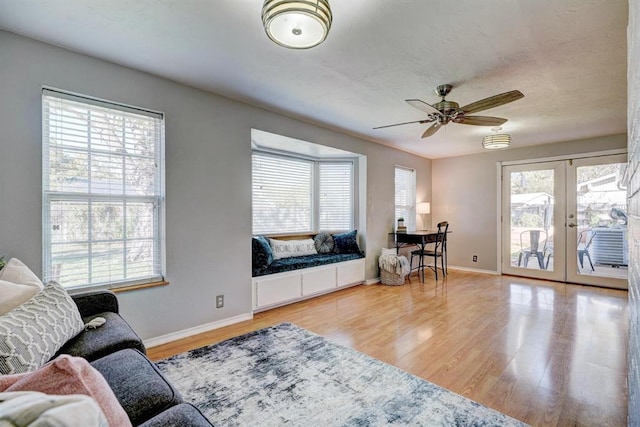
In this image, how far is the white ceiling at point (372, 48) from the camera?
178 cm

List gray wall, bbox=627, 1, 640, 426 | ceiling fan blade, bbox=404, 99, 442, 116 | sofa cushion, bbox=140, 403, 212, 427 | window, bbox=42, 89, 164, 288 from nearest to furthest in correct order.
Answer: gray wall, bbox=627, 1, 640, 426 < sofa cushion, bbox=140, 403, 212, 427 < window, bbox=42, 89, 164, 288 < ceiling fan blade, bbox=404, 99, 442, 116

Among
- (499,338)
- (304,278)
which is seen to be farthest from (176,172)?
(499,338)

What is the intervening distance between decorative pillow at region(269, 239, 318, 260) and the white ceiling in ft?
5.96

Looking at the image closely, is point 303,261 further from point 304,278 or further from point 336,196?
point 336,196

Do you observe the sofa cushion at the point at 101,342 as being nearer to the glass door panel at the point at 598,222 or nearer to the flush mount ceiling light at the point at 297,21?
the flush mount ceiling light at the point at 297,21

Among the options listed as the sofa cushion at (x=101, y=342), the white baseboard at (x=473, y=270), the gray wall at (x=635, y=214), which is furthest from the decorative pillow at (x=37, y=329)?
the white baseboard at (x=473, y=270)

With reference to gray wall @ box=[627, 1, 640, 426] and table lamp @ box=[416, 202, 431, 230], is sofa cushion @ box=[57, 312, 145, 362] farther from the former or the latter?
table lamp @ box=[416, 202, 431, 230]

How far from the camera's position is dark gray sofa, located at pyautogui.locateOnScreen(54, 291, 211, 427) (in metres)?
0.98

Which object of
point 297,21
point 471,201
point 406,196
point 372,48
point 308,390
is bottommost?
point 308,390

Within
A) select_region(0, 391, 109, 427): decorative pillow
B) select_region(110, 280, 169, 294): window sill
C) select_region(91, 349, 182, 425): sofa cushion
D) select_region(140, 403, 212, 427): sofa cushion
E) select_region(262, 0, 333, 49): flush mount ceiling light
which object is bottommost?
select_region(91, 349, 182, 425): sofa cushion

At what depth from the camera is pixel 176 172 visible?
276 cm

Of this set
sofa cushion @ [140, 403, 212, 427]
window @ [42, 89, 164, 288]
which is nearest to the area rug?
sofa cushion @ [140, 403, 212, 427]

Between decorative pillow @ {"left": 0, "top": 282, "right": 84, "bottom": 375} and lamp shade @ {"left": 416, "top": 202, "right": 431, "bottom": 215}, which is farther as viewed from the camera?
lamp shade @ {"left": 416, "top": 202, "right": 431, "bottom": 215}

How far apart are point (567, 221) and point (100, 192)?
20.9ft
